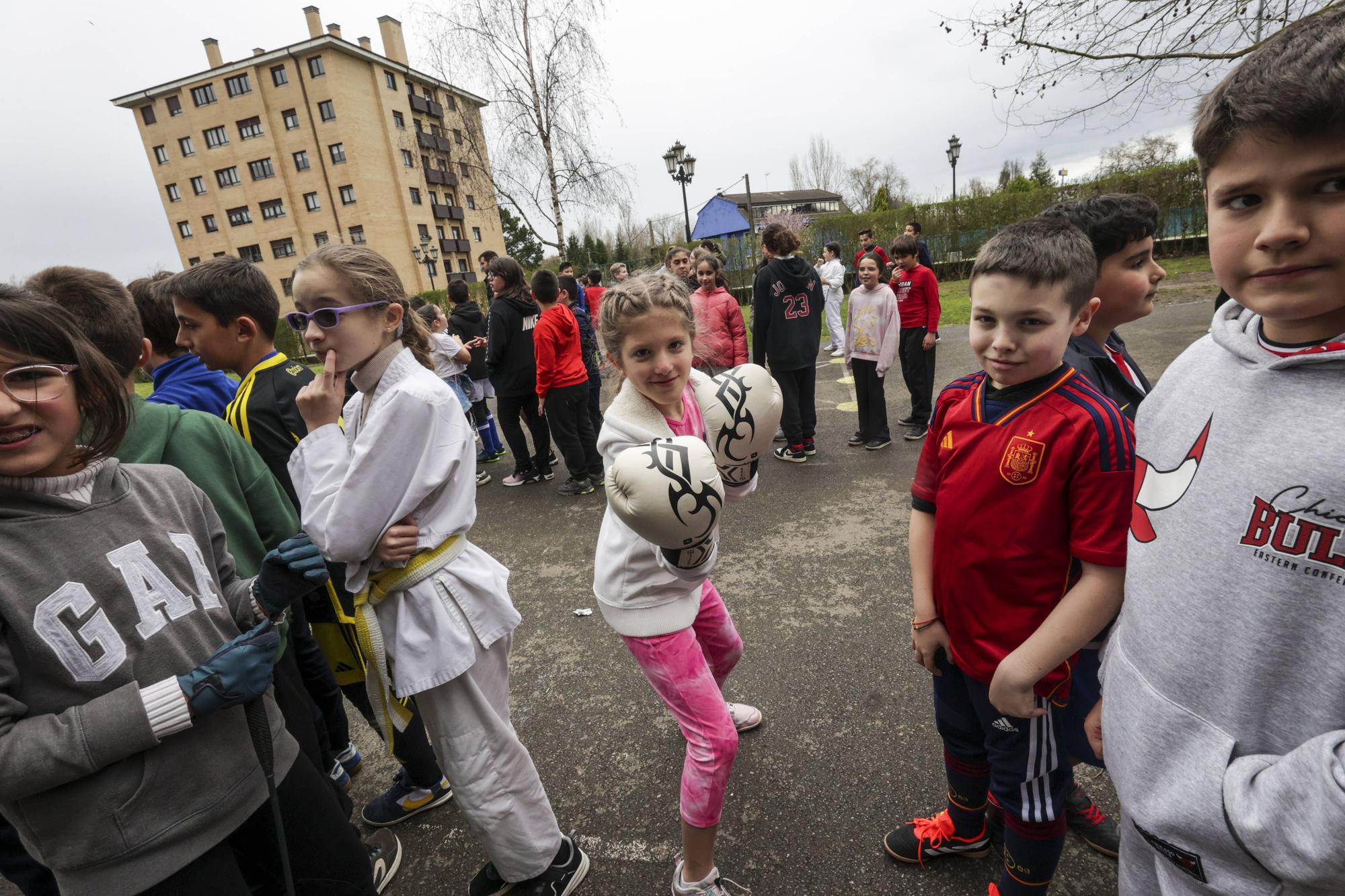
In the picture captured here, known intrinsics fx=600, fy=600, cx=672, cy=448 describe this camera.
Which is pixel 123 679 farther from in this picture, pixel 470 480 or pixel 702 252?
pixel 702 252

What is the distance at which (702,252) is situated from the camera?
595 centimetres

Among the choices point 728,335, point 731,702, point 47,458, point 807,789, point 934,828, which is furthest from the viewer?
point 728,335

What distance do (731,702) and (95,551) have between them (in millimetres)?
2290

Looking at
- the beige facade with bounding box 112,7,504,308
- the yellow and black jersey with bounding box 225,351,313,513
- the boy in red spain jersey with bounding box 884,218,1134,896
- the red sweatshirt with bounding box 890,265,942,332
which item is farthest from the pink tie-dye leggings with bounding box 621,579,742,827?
the beige facade with bounding box 112,7,504,308

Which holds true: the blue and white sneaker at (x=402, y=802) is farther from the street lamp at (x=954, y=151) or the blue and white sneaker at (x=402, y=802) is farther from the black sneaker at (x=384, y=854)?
the street lamp at (x=954, y=151)

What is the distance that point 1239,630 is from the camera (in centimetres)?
91

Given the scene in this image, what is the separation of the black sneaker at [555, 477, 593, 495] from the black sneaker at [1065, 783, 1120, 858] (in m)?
4.32

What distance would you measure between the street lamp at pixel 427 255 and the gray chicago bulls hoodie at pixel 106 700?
39.7 m

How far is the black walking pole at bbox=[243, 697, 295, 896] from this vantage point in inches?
55.7

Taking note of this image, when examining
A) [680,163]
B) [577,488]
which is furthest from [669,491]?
[680,163]

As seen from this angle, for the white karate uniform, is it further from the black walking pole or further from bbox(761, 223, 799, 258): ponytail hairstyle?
bbox(761, 223, 799, 258): ponytail hairstyle

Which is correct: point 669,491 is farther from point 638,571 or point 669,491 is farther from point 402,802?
point 402,802

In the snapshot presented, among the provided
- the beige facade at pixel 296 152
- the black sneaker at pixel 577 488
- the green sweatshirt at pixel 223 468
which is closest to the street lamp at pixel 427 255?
the beige facade at pixel 296 152

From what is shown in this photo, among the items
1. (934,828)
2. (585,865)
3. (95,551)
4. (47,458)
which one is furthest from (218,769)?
(934,828)
